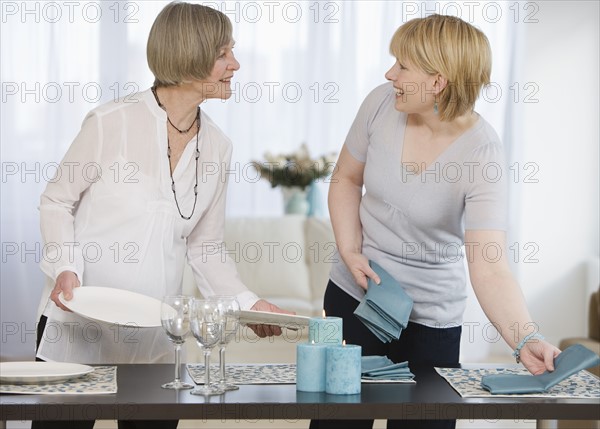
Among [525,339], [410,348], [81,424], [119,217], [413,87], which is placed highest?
[413,87]

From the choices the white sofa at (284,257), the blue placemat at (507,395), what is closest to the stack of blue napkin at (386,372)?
the blue placemat at (507,395)

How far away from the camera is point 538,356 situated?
80.1 inches

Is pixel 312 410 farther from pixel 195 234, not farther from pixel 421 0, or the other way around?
pixel 421 0

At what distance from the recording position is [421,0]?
19.6 feet

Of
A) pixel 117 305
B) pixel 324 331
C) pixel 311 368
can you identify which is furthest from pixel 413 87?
pixel 117 305

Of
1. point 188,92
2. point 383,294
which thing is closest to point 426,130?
point 383,294

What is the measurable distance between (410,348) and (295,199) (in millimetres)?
3279

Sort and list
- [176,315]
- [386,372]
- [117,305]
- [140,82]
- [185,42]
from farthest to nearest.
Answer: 1. [140,82]
2. [185,42]
3. [117,305]
4. [386,372]
5. [176,315]

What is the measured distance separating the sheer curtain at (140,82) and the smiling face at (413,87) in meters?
3.51

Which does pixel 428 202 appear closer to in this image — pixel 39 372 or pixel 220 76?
pixel 220 76

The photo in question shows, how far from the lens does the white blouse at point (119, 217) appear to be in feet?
7.61

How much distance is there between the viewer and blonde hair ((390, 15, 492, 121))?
2.24m

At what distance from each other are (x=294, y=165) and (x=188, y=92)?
10.6 feet

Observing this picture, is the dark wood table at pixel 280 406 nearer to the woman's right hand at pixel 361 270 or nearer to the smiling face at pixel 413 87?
the woman's right hand at pixel 361 270
